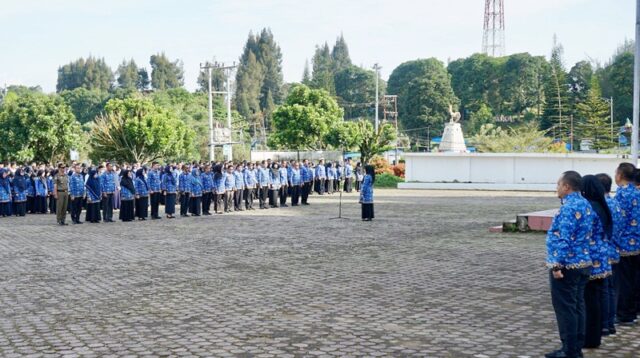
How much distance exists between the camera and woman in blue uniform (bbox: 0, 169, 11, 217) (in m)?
23.1

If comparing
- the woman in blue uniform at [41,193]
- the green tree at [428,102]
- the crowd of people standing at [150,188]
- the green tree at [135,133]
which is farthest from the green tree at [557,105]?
the woman in blue uniform at [41,193]

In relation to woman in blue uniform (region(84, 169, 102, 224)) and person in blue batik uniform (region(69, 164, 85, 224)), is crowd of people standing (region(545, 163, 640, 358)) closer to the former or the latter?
woman in blue uniform (region(84, 169, 102, 224))

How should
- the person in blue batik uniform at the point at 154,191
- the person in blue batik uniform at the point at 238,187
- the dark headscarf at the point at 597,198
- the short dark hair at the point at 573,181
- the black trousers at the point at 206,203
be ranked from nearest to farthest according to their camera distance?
1. the short dark hair at the point at 573,181
2. the dark headscarf at the point at 597,198
3. the person in blue batik uniform at the point at 154,191
4. the black trousers at the point at 206,203
5. the person in blue batik uniform at the point at 238,187

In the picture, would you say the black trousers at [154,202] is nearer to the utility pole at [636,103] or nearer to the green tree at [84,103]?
the utility pole at [636,103]

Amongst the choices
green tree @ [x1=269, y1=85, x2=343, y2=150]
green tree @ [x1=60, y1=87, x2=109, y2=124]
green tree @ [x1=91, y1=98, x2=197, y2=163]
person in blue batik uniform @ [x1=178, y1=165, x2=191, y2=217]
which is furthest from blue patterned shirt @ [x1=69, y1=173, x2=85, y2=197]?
green tree @ [x1=60, y1=87, x2=109, y2=124]

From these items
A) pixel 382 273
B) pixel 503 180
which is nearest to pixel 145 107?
pixel 503 180

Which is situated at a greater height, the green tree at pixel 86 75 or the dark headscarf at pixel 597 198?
the green tree at pixel 86 75

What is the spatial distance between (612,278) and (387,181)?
33.1m

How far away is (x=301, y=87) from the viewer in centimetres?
5841

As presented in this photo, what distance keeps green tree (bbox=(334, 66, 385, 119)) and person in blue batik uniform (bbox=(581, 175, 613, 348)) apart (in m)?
102

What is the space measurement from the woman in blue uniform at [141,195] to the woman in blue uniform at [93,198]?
1.13 metres

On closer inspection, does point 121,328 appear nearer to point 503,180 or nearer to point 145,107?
point 503,180

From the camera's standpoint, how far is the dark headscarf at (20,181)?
23438 millimetres

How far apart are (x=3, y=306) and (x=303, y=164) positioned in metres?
20.2
